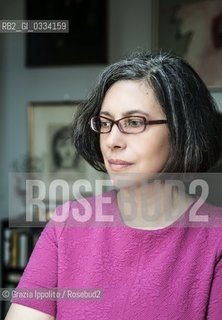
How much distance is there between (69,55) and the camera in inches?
69.6

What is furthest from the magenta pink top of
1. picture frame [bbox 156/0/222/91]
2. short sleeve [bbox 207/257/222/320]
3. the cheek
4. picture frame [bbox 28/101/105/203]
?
picture frame [bbox 28/101/105/203]

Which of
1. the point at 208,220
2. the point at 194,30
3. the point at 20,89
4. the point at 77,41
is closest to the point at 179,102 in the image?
the point at 208,220

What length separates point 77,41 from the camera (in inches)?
69.0

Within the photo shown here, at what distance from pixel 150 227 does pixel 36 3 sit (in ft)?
2.42

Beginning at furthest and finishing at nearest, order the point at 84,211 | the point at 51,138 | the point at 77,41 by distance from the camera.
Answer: the point at 51,138
the point at 77,41
the point at 84,211

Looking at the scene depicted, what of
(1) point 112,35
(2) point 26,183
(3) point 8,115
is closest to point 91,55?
(1) point 112,35

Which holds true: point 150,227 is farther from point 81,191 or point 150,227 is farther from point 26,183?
point 26,183

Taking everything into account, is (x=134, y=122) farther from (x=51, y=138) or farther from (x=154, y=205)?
(x=51, y=138)

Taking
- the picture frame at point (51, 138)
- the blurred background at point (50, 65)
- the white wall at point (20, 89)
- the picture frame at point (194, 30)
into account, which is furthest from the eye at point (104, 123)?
the picture frame at point (51, 138)

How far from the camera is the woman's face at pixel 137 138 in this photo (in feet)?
2.12

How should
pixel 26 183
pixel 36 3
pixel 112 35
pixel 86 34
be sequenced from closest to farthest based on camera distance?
pixel 26 183
pixel 36 3
pixel 112 35
pixel 86 34

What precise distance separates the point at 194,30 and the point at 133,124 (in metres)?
0.77

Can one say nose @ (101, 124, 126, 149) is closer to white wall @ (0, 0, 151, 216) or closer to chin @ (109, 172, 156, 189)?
chin @ (109, 172, 156, 189)

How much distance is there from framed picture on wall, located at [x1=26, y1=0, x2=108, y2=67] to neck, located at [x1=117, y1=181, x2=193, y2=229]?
0.93m
